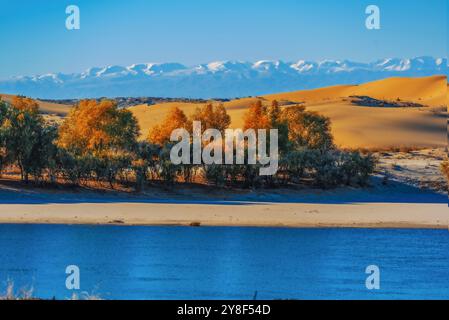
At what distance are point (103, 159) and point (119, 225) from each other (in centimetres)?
1249

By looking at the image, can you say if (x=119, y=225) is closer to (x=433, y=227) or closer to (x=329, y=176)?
(x=433, y=227)

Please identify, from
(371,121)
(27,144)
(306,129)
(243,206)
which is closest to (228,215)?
(243,206)

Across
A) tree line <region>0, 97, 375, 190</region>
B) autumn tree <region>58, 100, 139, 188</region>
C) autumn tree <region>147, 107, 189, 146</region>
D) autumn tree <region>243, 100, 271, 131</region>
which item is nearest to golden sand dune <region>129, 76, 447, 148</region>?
autumn tree <region>243, 100, 271, 131</region>

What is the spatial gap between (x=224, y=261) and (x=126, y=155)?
2300cm

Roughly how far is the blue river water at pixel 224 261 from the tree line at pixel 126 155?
12.3 m

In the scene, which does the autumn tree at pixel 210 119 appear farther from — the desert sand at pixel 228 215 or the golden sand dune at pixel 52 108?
the golden sand dune at pixel 52 108

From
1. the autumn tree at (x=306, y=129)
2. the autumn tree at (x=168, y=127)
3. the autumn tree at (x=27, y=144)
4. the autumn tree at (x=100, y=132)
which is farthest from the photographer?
the autumn tree at (x=306, y=129)

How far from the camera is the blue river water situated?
89.8 feet

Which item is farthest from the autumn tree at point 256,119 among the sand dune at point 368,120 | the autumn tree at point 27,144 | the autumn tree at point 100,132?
the sand dune at point 368,120

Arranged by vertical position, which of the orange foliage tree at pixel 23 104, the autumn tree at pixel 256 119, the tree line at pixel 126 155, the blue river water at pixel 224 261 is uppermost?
the orange foliage tree at pixel 23 104

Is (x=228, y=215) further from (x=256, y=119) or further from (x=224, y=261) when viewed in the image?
(x=256, y=119)

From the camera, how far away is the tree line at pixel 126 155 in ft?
176

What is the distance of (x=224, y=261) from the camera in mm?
33875

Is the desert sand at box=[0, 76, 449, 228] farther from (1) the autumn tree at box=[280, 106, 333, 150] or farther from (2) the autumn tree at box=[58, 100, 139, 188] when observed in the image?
(1) the autumn tree at box=[280, 106, 333, 150]
